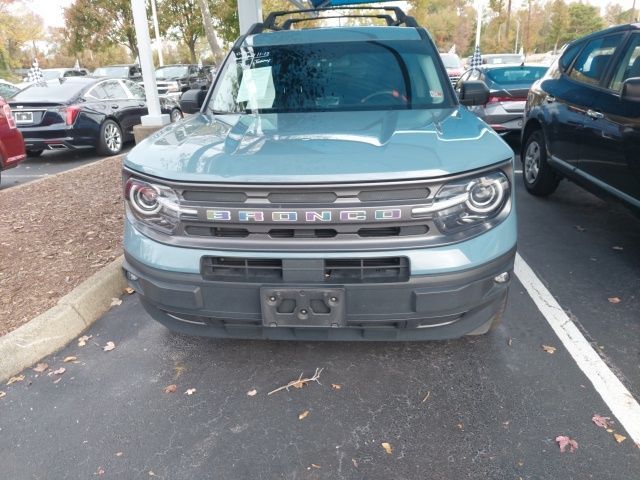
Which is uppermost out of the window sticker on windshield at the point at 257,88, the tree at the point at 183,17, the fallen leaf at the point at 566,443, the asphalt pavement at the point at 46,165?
the tree at the point at 183,17

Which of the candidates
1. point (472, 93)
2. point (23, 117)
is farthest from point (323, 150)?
point (23, 117)

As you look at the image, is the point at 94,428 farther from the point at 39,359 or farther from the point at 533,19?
the point at 533,19

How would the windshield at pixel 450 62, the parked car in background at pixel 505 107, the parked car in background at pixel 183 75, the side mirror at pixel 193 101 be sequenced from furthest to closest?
the windshield at pixel 450 62, the parked car in background at pixel 183 75, the parked car in background at pixel 505 107, the side mirror at pixel 193 101

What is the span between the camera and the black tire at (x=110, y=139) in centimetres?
963

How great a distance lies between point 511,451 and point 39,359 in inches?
108

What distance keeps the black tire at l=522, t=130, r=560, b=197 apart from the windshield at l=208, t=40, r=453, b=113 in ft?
8.51

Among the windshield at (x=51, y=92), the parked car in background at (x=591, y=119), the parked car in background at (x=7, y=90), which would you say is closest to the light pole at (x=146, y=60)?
the windshield at (x=51, y=92)

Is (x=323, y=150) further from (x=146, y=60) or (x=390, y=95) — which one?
(x=146, y=60)

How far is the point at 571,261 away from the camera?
4297 millimetres

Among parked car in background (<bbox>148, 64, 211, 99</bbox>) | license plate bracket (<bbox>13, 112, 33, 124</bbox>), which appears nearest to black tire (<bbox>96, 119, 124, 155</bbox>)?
license plate bracket (<bbox>13, 112, 33, 124</bbox>)

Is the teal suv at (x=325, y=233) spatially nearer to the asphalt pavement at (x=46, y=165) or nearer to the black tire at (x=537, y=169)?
the black tire at (x=537, y=169)

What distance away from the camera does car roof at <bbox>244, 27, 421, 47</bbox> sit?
12.8 feet

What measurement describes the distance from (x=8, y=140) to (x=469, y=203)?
6726 mm

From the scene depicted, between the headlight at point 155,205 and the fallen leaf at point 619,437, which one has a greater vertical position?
the headlight at point 155,205
